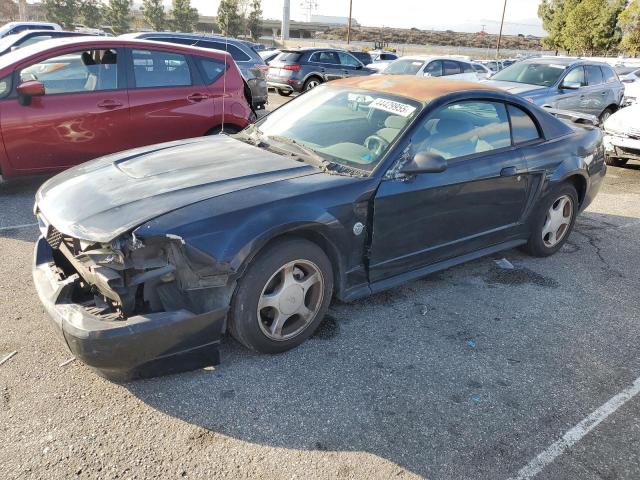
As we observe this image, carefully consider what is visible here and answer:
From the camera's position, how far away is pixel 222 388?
2789mm

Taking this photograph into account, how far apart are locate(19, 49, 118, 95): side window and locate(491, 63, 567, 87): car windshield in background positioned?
7529 mm

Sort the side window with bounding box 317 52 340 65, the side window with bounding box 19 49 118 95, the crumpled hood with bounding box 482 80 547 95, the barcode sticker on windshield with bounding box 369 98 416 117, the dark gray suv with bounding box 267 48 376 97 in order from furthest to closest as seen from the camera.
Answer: the side window with bounding box 317 52 340 65 → the dark gray suv with bounding box 267 48 376 97 → the crumpled hood with bounding box 482 80 547 95 → the side window with bounding box 19 49 118 95 → the barcode sticker on windshield with bounding box 369 98 416 117

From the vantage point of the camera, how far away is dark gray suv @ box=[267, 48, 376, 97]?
1560 centimetres

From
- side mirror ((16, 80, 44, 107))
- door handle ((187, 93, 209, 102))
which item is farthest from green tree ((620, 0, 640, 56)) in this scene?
side mirror ((16, 80, 44, 107))

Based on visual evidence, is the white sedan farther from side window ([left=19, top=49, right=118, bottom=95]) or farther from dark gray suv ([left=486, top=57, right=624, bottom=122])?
side window ([left=19, top=49, right=118, bottom=95])

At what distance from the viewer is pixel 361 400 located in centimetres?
277

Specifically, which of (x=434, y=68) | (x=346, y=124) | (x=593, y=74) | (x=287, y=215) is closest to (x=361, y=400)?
(x=287, y=215)

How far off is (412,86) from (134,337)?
2.70m

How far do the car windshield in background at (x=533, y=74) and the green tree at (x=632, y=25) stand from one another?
25718 mm

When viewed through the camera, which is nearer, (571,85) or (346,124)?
(346,124)

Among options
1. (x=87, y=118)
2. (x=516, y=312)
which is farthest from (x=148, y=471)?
(x=87, y=118)

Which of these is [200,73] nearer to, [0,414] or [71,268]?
[71,268]

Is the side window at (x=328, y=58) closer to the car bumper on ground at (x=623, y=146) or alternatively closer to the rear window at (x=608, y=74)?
the rear window at (x=608, y=74)

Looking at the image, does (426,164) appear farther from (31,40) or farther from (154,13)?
(154,13)
